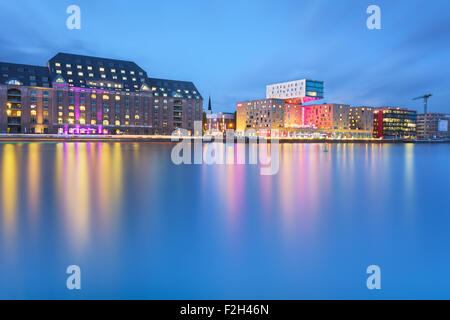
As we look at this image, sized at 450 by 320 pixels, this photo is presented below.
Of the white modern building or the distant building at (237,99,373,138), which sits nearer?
the white modern building

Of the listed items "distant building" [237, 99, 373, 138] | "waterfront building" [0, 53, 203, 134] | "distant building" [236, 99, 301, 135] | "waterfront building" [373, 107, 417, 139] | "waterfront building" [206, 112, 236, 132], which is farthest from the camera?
"waterfront building" [373, 107, 417, 139]

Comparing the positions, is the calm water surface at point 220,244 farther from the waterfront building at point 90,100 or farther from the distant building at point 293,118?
the distant building at point 293,118

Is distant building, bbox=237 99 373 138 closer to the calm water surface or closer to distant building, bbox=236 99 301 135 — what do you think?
distant building, bbox=236 99 301 135

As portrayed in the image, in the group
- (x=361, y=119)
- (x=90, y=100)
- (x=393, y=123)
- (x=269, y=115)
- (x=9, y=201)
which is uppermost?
(x=361, y=119)

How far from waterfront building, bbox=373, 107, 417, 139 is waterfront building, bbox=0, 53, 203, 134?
425 ft

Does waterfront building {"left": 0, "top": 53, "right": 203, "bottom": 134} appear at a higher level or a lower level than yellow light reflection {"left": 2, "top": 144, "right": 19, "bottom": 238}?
higher

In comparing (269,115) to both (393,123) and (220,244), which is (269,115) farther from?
(220,244)

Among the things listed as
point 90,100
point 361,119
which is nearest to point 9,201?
point 90,100

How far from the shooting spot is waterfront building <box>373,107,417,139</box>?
182375 mm

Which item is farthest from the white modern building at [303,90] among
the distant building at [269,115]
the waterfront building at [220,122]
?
the waterfront building at [220,122]

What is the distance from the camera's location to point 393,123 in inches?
7215

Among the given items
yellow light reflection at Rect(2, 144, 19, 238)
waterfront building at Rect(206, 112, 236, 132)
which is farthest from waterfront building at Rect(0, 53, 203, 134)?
yellow light reflection at Rect(2, 144, 19, 238)

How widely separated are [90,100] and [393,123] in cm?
16774
